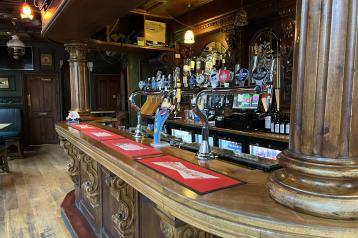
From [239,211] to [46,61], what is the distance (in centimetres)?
917

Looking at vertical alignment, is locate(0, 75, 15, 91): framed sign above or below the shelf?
below

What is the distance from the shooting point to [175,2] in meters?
5.84

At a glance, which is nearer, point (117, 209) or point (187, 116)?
point (117, 209)

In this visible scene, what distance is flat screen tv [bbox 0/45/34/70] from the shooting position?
809 cm

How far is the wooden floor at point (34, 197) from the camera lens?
3143mm

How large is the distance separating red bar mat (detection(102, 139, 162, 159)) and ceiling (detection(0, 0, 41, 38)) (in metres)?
4.40

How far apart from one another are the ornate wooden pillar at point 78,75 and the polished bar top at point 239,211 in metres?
3.22

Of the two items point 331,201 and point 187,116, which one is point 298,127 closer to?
point 331,201

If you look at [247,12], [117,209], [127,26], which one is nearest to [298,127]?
[117,209]

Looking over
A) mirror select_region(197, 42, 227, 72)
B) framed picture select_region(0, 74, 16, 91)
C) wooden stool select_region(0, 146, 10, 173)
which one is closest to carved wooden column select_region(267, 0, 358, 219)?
mirror select_region(197, 42, 227, 72)

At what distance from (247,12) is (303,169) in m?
4.39

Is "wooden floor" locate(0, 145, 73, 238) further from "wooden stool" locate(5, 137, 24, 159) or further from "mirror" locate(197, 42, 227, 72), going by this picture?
"mirror" locate(197, 42, 227, 72)

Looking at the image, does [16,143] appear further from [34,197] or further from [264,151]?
[264,151]

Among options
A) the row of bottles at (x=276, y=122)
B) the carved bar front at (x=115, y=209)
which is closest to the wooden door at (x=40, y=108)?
the carved bar front at (x=115, y=209)
